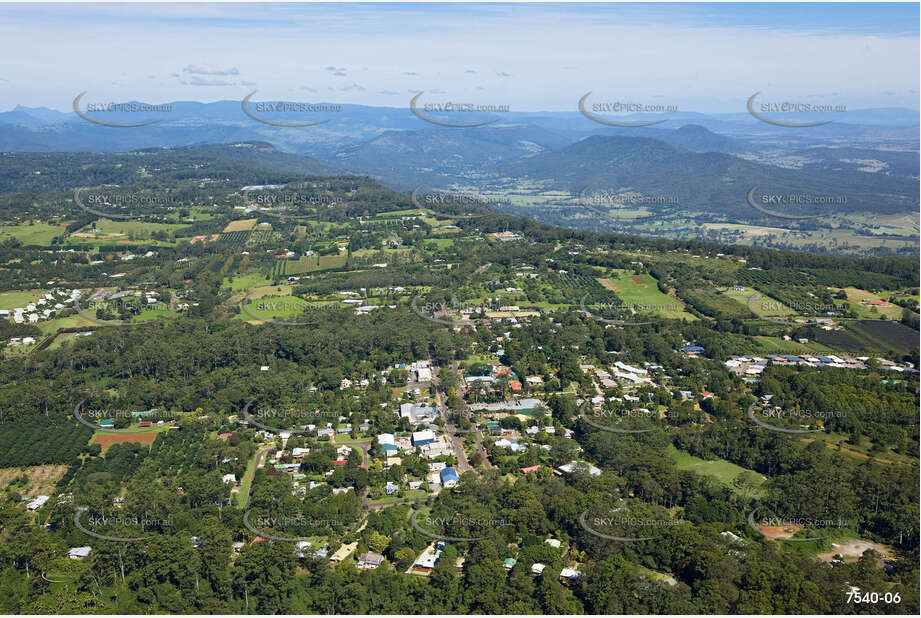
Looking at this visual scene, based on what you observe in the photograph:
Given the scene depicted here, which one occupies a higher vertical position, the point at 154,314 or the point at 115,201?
the point at 115,201

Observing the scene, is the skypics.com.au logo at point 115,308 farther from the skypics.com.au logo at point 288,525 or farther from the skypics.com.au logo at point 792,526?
the skypics.com.au logo at point 792,526

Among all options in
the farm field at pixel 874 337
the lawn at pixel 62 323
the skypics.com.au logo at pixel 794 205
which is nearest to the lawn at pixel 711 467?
the farm field at pixel 874 337

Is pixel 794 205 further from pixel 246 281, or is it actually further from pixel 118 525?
pixel 118 525

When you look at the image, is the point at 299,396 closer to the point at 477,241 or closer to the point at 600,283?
the point at 600,283

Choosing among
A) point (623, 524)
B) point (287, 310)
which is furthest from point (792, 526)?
point (287, 310)

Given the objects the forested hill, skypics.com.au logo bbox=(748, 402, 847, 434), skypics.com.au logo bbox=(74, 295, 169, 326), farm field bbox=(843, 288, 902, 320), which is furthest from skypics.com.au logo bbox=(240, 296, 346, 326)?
the forested hill

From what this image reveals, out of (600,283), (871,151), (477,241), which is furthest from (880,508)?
(871,151)
